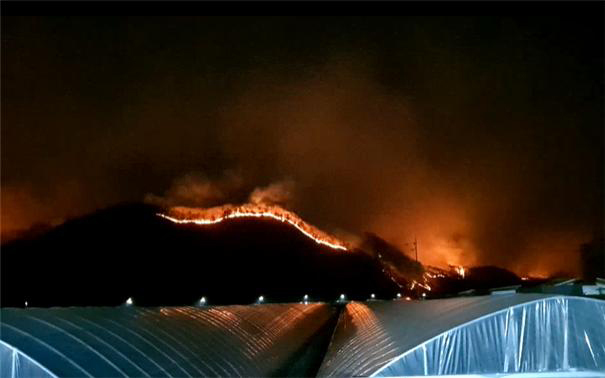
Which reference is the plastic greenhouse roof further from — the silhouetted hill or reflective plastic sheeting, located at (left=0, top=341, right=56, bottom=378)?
the silhouetted hill

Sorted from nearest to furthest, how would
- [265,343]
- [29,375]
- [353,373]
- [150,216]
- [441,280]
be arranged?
[29,375], [353,373], [265,343], [150,216], [441,280]

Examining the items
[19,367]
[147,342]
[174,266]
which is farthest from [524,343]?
[174,266]

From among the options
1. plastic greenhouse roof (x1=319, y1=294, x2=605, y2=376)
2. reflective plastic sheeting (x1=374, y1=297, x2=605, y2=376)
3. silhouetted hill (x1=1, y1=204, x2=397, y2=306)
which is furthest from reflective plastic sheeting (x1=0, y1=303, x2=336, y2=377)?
silhouetted hill (x1=1, y1=204, x2=397, y2=306)

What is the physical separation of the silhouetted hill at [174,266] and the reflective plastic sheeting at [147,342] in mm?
24375

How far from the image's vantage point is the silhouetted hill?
39031 millimetres

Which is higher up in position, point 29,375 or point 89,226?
point 89,226

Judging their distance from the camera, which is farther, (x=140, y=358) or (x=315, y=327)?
(x=315, y=327)

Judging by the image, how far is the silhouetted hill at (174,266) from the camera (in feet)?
128

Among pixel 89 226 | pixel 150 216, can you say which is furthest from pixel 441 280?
pixel 89 226

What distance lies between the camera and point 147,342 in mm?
11023

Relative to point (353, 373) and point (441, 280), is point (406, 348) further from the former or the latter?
point (441, 280)

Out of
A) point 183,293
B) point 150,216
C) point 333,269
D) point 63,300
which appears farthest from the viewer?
point 333,269

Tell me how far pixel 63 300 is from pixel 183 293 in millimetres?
6845

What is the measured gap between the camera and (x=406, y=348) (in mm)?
9273
